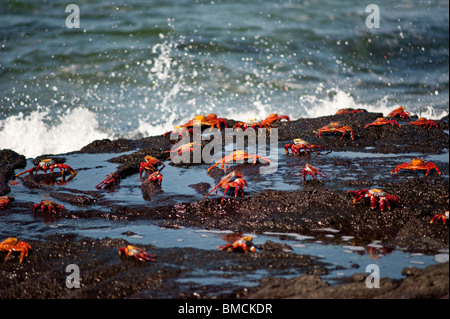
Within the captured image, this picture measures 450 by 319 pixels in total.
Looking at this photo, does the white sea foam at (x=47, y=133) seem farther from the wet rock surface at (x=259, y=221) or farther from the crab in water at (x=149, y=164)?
the crab in water at (x=149, y=164)

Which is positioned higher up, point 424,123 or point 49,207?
point 424,123

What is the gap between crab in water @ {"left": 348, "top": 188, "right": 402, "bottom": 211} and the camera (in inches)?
223

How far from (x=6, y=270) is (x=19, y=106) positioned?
9679mm

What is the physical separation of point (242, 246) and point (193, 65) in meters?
11.6

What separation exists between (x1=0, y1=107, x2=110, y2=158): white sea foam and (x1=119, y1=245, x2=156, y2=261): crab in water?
23.2 feet

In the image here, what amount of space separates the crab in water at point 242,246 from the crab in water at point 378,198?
1450mm

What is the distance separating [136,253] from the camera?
15.5 ft

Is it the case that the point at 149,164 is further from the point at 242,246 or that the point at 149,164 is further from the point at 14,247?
the point at 242,246

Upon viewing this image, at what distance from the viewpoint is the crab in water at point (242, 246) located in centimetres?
489

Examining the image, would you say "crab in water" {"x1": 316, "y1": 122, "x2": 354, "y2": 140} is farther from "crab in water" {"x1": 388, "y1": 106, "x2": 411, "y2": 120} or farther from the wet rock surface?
"crab in water" {"x1": 388, "y1": 106, "x2": 411, "y2": 120}

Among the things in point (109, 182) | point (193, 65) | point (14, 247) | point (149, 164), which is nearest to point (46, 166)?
point (109, 182)

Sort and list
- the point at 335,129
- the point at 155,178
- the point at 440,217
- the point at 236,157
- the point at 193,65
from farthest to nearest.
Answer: the point at 193,65 → the point at 335,129 → the point at 236,157 → the point at 155,178 → the point at 440,217

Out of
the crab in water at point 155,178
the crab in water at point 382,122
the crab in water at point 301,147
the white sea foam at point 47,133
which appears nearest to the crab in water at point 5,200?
the crab in water at point 155,178
